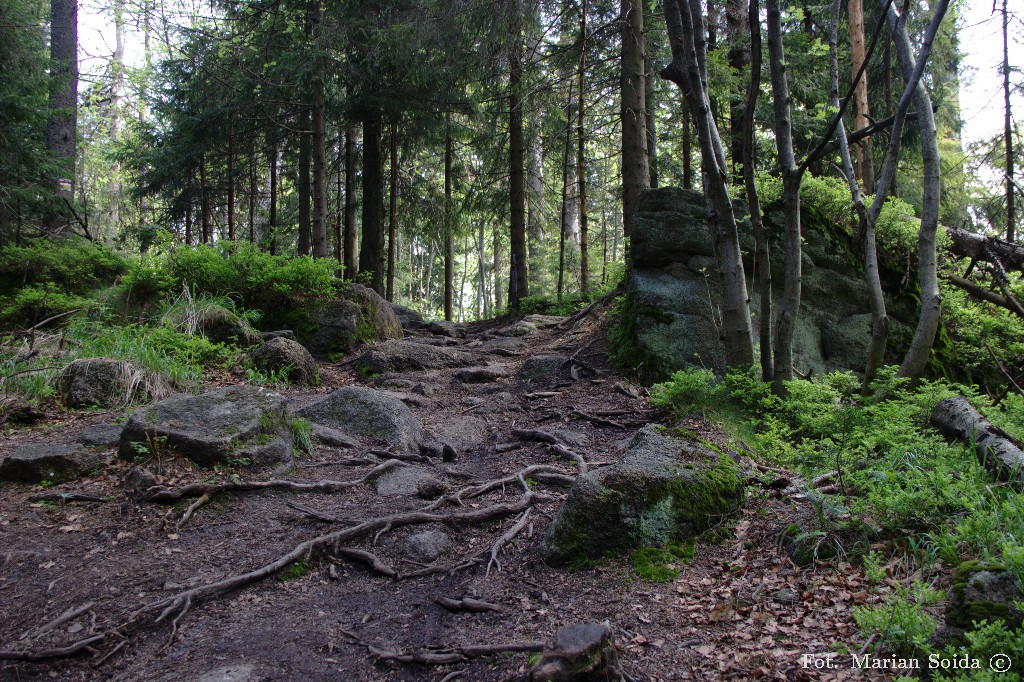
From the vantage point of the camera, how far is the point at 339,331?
32.0 ft

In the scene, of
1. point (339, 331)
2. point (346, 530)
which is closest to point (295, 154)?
→ point (339, 331)

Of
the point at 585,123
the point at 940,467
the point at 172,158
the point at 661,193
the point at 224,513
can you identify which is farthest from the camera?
the point at 585,123

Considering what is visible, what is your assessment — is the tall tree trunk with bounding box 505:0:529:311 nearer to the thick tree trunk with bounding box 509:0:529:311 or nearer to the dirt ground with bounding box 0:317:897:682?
the thick tree trunk with bounding box 509:0:529:311

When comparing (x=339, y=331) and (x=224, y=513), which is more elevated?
(x=339, y=331)

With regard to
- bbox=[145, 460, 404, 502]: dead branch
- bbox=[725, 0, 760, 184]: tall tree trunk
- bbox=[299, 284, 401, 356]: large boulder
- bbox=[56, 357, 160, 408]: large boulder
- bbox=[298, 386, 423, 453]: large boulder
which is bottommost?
bbox=[145, 460, 404, 502]: dead branch

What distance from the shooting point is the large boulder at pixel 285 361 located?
7.84m

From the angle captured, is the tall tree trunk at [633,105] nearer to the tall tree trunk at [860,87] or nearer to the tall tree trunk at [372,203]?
the tall tree trunk at [860,87]

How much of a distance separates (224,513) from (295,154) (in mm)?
16486

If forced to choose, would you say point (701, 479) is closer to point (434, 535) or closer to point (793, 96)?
point (434, 535)

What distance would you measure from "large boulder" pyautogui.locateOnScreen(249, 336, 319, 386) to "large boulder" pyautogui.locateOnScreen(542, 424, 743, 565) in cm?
510

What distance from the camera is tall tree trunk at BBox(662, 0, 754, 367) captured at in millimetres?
5355

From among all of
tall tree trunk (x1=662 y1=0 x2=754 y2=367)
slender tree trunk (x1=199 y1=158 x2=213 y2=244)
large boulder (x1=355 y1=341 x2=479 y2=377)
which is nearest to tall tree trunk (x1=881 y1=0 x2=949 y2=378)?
tall tree trunk (x1=662 y1=0 x2=754 y2=367)

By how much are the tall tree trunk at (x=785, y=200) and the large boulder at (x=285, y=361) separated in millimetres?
5723

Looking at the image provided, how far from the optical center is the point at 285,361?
25.9 feet
